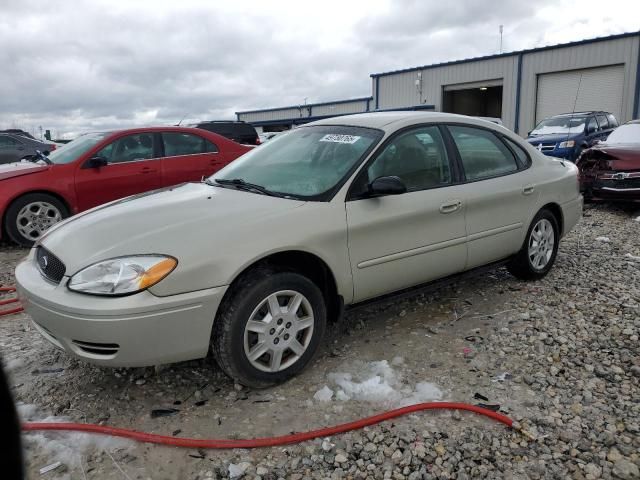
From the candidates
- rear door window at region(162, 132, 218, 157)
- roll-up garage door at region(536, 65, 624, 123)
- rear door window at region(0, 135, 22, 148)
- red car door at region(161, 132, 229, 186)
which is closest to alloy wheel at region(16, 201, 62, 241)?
red car door at region(161, 132, 229, 186)

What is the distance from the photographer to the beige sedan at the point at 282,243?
8.45ft

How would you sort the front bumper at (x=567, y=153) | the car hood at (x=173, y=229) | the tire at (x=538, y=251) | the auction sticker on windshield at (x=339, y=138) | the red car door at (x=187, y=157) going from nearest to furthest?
the car hood at (x=173, y=229), the auction sticker on windshield at (x=339, y=138), the tire at (x=538, y=251), the red car door at (x=187, y=157), the front bumper at (x=567, y=153)

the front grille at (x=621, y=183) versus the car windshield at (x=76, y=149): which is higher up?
the car windshield at (x=76, y=149)

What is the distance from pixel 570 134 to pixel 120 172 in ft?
34.8

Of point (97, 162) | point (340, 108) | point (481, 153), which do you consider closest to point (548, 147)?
point (481, 153)

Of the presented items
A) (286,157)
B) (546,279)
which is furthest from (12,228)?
(546,279)

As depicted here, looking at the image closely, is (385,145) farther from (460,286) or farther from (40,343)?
(40,343)

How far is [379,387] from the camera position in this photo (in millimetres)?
2969

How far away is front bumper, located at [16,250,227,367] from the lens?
249 cm

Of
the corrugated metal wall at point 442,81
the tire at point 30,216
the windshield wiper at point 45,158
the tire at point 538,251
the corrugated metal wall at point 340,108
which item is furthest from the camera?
the corrugated metal wall at point 340,108

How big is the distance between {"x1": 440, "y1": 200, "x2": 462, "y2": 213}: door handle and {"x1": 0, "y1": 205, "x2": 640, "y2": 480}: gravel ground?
2.80 feet

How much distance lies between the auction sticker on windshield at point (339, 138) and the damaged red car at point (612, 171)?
19.2 feet

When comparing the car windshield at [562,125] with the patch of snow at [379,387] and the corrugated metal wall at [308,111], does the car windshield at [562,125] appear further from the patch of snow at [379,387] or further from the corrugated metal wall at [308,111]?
the corrugated metal wall at [308,111]

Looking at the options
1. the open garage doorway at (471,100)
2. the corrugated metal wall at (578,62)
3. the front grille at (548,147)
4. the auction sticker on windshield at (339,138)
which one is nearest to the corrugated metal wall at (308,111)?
the open garage doorway at (471,100)
